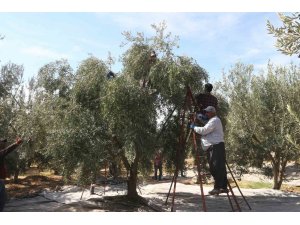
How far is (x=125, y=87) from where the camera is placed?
1162 cm

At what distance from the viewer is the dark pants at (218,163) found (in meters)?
9.48

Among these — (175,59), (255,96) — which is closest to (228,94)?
(255,96)

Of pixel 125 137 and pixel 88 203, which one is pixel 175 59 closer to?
pixel 125 137

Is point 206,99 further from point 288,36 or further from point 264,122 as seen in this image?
point 264,122

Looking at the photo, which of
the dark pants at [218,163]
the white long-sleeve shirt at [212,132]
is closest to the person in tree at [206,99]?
the white long-sleeve shirt at [212,132]

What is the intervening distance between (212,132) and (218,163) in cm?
86

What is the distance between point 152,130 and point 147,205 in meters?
2.80

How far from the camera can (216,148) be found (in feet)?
31.2

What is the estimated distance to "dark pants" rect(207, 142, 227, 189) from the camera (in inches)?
373

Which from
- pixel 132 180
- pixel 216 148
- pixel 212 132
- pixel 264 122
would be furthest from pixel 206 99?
pixel 264 122

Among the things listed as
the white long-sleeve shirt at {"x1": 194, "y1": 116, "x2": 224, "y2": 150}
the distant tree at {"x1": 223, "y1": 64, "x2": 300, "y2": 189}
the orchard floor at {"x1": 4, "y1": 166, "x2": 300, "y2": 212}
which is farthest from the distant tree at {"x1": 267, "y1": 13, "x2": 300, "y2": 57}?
the distant tree at {"x1": 223, "y1": 64, "x2": 300, "y2": 189}

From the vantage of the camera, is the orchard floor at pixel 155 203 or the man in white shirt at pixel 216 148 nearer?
the man in white shirt at pixel 216 148

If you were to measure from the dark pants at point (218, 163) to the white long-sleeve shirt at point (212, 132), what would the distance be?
0.15 meters

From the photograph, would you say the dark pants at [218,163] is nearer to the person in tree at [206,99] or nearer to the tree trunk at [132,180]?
the person in tree at [206,99]
